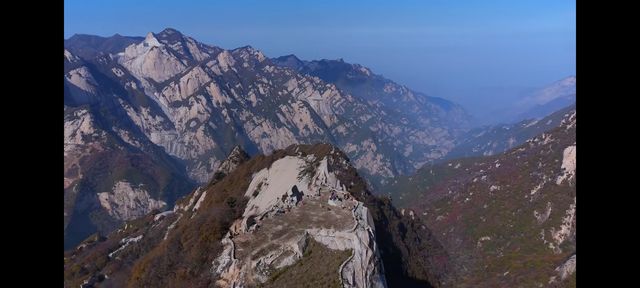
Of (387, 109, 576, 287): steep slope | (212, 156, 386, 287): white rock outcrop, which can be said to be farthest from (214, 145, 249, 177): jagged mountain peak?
(387, 109, 576, 287): steep slope

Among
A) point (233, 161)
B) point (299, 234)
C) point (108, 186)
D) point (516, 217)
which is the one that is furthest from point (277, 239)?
point (108, 186)

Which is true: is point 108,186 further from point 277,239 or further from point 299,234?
point 299,234

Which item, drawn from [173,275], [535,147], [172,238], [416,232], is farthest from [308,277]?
[535,147]

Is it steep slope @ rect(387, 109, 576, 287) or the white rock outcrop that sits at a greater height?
the white rock outcrop

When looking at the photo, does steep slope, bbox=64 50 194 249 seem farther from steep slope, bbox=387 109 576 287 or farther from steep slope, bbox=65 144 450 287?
steep slope, bbox=387 109 576 287
